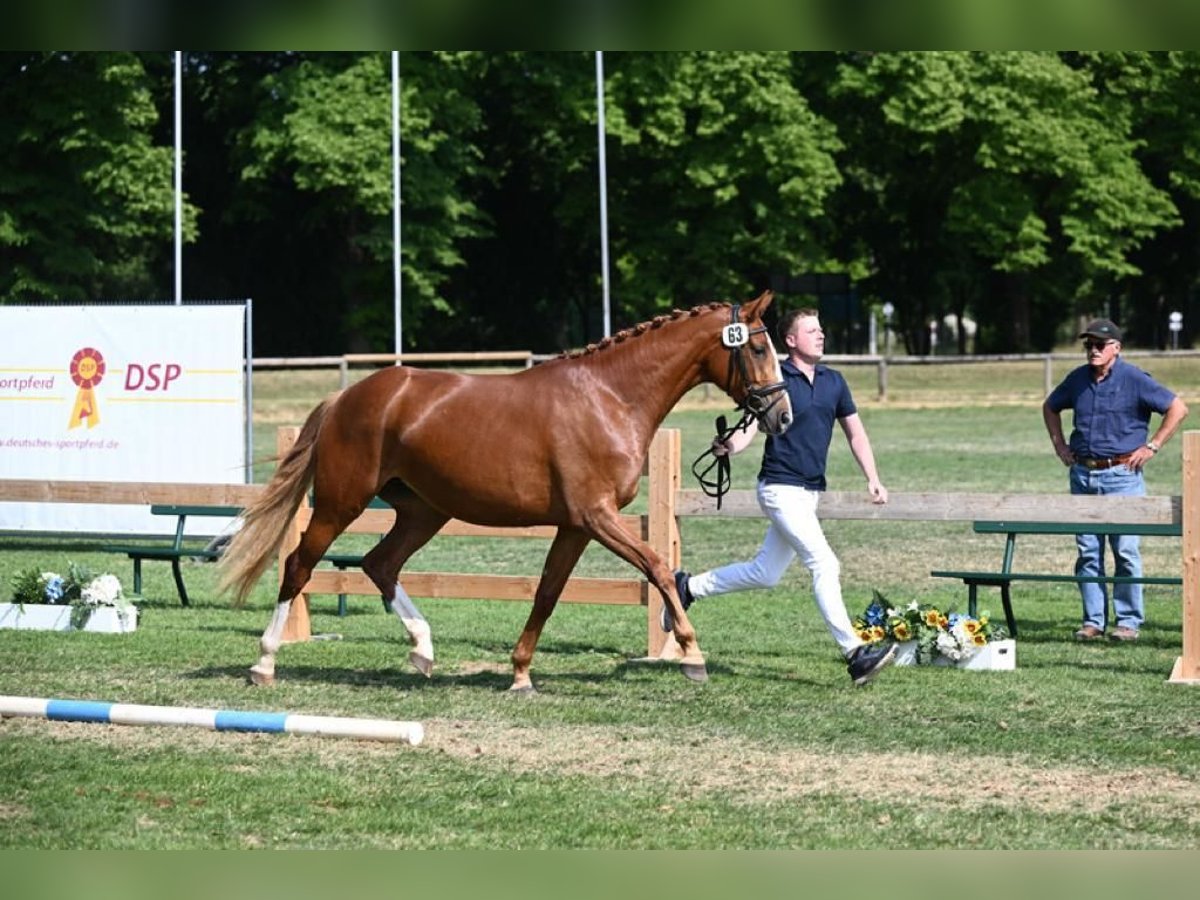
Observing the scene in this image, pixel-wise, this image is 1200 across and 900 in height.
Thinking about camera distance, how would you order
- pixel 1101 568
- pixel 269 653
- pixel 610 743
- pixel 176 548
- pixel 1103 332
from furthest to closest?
pixel 176 548
pixel 1101 568
pixel 1103 332
pixel 269 653
pixel 610 743

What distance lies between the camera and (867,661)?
9.40 m

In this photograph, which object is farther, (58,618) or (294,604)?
(58,618)

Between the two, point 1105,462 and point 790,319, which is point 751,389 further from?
point 1105,462

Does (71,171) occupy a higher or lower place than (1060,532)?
higher

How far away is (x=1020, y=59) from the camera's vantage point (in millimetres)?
44625

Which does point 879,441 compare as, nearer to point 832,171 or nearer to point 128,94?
point 832,171

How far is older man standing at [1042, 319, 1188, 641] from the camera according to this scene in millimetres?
11359

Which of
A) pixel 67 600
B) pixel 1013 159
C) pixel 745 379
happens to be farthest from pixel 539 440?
pixel 1013 159

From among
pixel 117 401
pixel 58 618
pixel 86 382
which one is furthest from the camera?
pixel 86 382

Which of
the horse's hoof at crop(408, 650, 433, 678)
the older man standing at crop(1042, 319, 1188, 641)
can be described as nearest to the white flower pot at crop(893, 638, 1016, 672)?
the older man standing at crop(1042, 319, 1188, 641)

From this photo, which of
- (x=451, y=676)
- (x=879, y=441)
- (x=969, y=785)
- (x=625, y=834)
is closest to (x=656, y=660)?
(x=451, y=676)

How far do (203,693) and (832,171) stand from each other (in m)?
37.9

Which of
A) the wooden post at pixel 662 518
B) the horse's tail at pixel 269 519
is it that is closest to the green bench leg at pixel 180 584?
the horse's tail at pixel 269 519

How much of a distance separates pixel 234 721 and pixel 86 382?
907 centimetres
